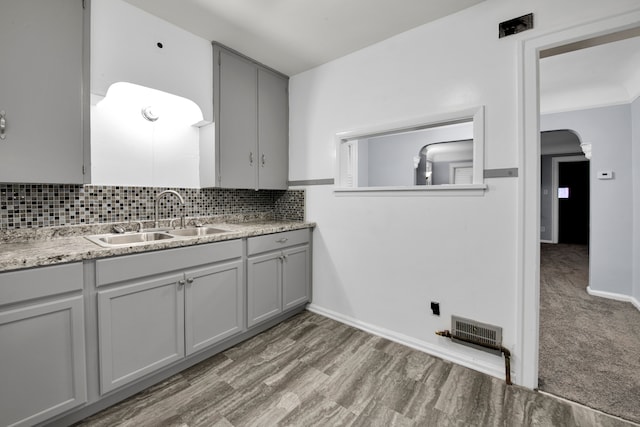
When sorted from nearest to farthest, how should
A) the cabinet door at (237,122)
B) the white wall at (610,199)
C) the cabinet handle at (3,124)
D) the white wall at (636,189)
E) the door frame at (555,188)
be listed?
1. the cabinet handle at (3,124)
2. the cabinet door at (237,122)
3. the white wall at (636,189)
4. the white wall at (610,199)
5. the door frame at (555,188)

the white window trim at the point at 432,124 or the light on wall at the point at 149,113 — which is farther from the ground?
the light on wall at the point at 149,113

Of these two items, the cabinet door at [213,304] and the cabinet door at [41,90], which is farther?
the cabinet door at [213,304]

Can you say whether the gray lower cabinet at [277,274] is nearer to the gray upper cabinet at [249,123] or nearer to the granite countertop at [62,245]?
the granite countertop at [62,245]

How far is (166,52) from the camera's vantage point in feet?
6.85

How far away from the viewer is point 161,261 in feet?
5.46

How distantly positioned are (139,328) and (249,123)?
1.84m

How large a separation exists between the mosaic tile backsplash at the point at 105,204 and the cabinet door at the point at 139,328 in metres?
0.76

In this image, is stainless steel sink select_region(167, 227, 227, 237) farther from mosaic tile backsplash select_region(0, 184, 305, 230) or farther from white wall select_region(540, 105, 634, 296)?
white wall select_region(540, 105, 634, 296)

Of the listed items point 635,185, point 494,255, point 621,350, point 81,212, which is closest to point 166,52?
point 81,212

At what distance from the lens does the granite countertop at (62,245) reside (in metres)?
1.24

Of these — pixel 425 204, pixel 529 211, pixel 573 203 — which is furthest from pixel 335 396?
pixel 573 203

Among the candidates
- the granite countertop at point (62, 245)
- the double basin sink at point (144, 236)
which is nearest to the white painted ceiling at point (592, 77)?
the granite countertop at point (62, 245)

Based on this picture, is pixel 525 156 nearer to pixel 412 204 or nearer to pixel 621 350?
pixel 412 204

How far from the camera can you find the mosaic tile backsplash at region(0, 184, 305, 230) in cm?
166
